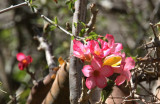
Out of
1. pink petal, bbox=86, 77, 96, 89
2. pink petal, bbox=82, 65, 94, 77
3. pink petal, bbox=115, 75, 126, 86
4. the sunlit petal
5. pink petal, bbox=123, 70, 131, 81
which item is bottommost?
pink petal, bbox=115, 75, 126, 86

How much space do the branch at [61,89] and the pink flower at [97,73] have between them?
0.38 metres

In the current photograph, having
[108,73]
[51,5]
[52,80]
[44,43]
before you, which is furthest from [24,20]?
[108,73]

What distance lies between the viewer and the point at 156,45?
1.32 m

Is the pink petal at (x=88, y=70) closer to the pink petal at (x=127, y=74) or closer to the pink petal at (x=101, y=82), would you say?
the pink petal at (x=101, y=82)

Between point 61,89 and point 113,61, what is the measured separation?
0.47m

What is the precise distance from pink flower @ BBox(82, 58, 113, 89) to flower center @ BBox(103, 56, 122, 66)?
23mm

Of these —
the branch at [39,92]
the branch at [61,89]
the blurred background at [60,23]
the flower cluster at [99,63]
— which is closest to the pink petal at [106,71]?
the flower cluster at [99,63]

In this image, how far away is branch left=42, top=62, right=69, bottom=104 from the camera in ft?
4.66

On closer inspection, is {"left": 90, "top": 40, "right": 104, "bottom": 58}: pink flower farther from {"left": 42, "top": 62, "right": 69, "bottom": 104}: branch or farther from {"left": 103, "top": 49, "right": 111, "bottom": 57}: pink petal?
{"left": 42, "top": 62, "right": 69, "bottom": 104}: branch

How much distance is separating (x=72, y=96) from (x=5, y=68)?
4212 mm

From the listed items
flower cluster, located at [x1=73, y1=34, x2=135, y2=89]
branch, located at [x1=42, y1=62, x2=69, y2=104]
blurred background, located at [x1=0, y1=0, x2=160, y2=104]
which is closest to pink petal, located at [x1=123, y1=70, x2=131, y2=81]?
flower cluster, located at [x1=73, y1=34, x2=135, y2=89]

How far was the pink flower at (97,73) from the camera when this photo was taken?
1031mm

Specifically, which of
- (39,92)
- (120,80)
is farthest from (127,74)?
(39,92)

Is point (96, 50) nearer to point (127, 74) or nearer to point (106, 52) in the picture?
point (106, 52)
